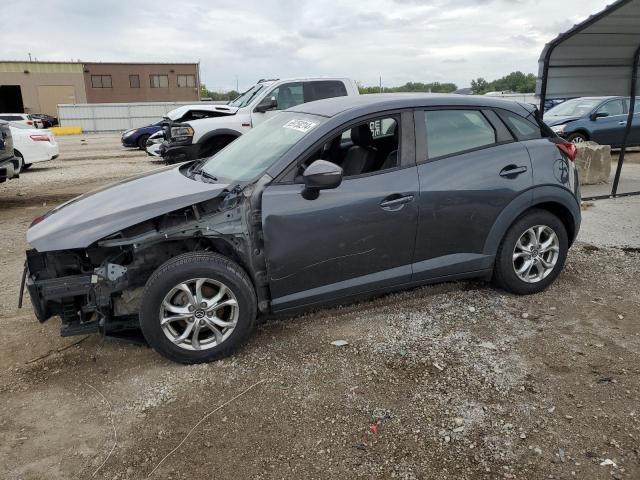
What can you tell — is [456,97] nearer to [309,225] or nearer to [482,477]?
[309,225]

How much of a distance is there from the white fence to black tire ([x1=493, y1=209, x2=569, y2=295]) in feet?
108

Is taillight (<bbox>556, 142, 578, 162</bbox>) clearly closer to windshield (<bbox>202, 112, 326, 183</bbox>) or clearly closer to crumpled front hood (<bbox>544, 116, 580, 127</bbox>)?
windshield (<bbox>202, 112, 326, 183</bbox>)

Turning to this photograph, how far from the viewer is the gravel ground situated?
8.57ft

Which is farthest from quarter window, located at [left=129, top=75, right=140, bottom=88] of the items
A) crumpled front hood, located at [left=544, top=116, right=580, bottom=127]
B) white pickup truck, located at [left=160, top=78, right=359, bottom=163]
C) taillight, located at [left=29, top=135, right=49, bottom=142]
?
crumpled front hood, located at [left=544, top=116, right=580, bottom=127]

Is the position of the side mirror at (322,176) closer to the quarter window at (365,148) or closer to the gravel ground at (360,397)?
the quarter window at (365,148)

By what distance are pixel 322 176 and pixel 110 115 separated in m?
34.8

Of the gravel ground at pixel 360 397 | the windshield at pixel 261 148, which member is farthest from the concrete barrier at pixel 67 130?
the windshield at pixel 261 148

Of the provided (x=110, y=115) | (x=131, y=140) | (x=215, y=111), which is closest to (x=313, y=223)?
(x=215, y=111)

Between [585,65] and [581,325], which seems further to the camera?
[585,65]

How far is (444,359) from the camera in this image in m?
3.51

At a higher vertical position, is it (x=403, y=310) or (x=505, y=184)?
(x=505, y=184)

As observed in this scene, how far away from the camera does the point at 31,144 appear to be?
13039 millimetres

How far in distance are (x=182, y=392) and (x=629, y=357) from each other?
2.95m

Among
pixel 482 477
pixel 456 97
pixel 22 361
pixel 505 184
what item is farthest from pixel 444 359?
pixel 22 361
